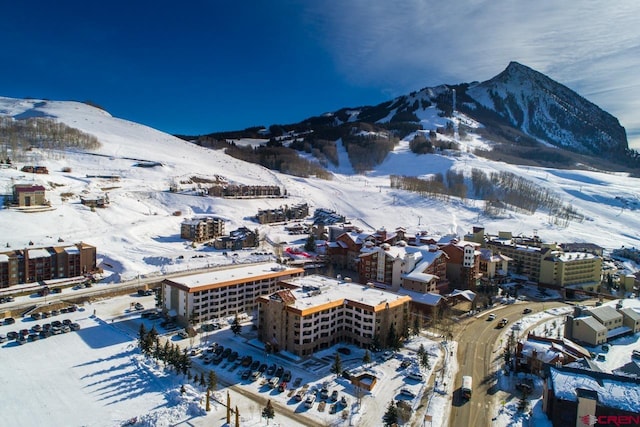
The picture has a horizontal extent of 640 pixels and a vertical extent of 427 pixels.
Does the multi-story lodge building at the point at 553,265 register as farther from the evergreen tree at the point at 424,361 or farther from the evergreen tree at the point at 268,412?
the evergreen tree at the point at 268,412

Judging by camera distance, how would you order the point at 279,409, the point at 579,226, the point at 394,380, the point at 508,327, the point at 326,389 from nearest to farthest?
the point at 279,409
the point at 326,389
the point at 394,380
the point at 508,327
the point at 579,226

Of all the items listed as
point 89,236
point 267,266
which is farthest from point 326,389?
point 89,236

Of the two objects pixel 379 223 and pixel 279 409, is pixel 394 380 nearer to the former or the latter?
pixel 279 409

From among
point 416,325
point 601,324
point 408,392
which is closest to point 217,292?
point 416,325

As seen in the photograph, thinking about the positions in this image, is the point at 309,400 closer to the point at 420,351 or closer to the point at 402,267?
the point at 420,351

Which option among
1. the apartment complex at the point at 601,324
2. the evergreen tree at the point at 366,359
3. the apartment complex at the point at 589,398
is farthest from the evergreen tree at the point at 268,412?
the apartment complex at the point at 601,324

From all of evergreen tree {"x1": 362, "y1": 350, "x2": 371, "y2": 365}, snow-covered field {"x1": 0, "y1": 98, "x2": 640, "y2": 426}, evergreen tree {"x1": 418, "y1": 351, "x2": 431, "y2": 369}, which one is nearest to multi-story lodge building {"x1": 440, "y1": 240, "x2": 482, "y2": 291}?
snow-covered field {"x1": 0, "y1": 98, "x2": 640, "y2": 426}

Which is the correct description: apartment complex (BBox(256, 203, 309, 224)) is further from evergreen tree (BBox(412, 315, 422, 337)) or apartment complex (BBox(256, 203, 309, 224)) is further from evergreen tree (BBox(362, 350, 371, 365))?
evergreen tree (BBox(362, 350, 371, 365))

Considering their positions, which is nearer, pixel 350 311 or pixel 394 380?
pixel 394 380
